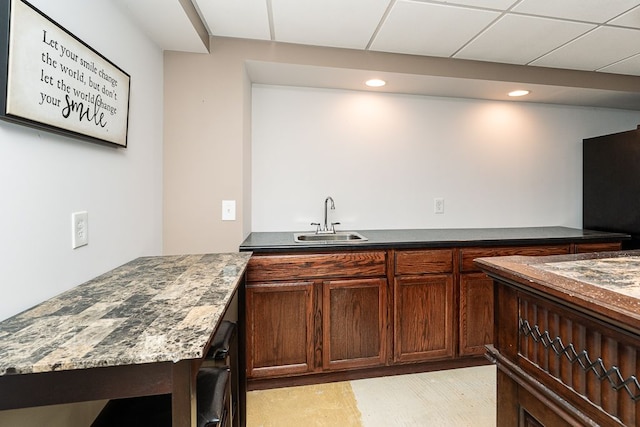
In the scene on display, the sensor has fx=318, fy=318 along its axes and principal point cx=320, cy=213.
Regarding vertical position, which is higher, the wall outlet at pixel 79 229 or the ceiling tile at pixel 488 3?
the ceiling tile at pixel 488 3

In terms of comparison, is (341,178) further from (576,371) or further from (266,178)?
(576,371)

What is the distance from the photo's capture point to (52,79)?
981mm

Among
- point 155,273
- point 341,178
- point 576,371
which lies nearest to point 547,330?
point 576,371

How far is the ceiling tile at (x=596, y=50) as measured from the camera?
1.91 metres

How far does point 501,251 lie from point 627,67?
172cm

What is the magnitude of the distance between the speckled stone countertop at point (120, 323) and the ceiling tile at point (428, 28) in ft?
5.24

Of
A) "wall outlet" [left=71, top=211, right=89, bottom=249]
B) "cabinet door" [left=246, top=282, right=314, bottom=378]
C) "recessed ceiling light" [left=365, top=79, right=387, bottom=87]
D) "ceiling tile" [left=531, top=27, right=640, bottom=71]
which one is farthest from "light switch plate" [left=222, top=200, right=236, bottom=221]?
"ceiling tile" [left=531, top=27, right=640, bottom=71]

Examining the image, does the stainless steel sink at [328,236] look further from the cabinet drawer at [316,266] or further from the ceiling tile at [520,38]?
the ceiling tile at [520,38]

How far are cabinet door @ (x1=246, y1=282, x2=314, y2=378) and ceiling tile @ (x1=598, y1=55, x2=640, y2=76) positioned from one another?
8.93 ft

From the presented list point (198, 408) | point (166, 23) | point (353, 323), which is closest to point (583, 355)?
point (198, 408)

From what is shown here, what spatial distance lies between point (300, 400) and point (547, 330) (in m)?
1.40

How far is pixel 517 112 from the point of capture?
2855 millimetres

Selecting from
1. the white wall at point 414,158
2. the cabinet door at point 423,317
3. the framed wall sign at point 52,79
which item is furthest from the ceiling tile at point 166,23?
the cabinet door at point 423,317

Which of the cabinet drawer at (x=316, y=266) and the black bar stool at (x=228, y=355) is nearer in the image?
the black bar stool at (x=228, y=355)
